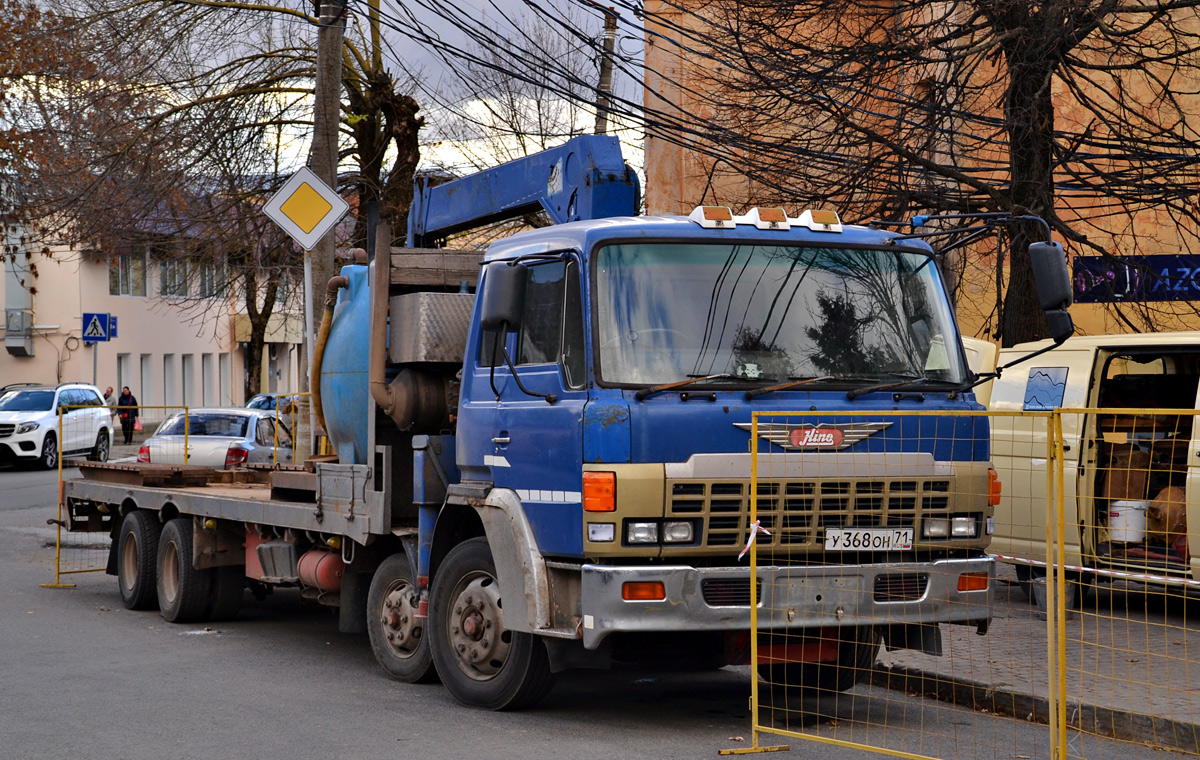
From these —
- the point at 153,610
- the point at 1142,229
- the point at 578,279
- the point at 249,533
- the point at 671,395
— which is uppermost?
the point at 1142,229

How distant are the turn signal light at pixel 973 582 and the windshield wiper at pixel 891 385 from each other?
3.19ft

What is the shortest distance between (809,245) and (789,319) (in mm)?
476

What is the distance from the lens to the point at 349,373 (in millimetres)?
8688

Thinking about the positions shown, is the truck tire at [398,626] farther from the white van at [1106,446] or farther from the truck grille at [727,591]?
the white van at [1106,446]

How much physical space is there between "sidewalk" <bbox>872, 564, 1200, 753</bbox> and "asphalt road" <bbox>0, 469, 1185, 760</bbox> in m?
0.15

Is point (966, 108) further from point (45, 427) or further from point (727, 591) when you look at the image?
point (45, 427)

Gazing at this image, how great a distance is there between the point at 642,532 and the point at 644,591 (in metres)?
0.27

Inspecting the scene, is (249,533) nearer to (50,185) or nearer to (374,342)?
(374,342)

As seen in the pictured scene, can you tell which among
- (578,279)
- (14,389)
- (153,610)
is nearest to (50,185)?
(14,389)

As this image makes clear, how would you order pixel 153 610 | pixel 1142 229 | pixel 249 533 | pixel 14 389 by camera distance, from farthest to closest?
pixel 14 389 < pixel 1142 229 < pixel 153 610 < pixel 249 533

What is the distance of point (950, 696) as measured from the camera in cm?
817

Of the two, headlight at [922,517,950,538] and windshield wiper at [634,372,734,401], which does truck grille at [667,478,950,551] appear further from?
windshield wiper at [634,372,734,401]

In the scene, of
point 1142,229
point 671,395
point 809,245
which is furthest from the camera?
point 1142,229

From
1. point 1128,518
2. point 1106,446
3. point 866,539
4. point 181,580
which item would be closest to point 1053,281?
point 866,539
